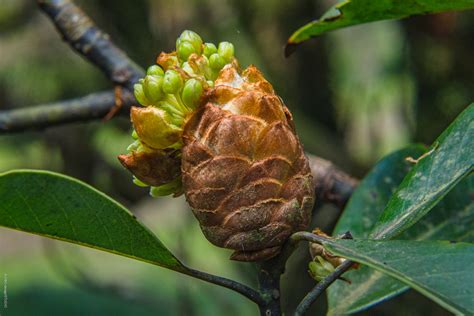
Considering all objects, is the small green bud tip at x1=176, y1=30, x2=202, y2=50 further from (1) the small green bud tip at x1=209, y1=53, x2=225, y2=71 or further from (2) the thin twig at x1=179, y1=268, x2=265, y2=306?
(2) the thin twig at x1=179, y1=268, x2=265, y2=306

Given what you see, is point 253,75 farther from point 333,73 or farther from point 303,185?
point 333,73

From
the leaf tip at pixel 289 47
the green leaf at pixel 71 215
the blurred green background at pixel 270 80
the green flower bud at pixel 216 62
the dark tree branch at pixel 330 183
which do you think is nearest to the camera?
the green leaf at pixel 71 215

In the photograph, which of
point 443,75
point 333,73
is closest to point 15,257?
point 333,73

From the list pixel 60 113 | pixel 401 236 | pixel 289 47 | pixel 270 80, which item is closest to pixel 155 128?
pixel 289 47

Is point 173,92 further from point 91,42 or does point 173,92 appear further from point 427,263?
point 91,42

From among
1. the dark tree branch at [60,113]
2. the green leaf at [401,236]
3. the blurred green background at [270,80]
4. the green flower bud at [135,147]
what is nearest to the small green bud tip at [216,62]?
the green flower bud at [135,147]

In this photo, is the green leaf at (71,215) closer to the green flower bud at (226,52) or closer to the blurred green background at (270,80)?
the green flower bud at (226,52)

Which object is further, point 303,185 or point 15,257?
point 15,257
